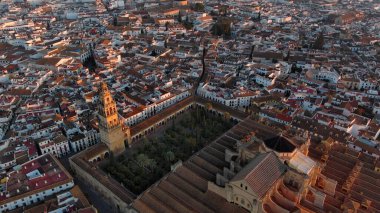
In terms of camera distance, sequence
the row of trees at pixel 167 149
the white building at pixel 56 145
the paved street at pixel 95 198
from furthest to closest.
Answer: the white building at pixel 56 145 → the row of trees at pixel 167 149 → the paved street at pixel 95 198

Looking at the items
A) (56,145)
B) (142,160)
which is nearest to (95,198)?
(142,160)

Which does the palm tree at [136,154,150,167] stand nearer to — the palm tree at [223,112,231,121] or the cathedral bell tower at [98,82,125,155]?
the cathedral bell tower at [98,82,125,155]

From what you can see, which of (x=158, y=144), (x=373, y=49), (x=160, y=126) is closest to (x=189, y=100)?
(x=160, y=126)

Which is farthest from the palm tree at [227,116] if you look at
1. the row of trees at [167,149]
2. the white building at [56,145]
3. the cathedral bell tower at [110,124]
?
the white building at [56,145]

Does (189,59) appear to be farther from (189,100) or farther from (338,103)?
(338,103)

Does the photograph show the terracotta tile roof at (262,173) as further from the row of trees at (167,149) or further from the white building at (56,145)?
the white building at (56,145)

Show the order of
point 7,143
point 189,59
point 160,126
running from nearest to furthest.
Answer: point 7,143 < point 160,126 < point 189,59

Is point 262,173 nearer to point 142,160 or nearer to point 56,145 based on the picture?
point 142,160

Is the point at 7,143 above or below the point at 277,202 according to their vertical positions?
below
